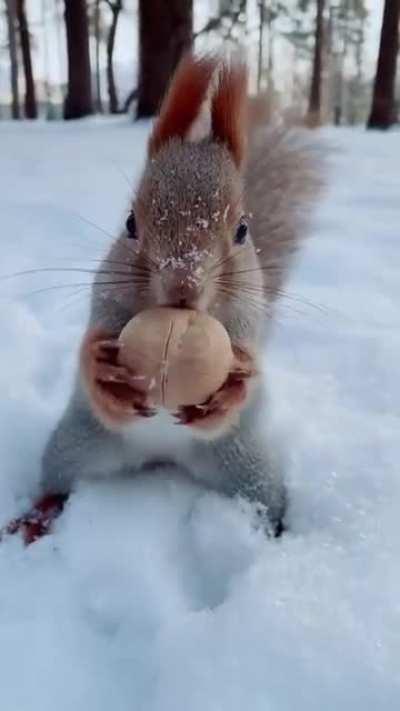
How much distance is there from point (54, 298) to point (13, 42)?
40.4 ft

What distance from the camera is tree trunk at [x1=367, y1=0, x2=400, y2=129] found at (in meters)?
6.05

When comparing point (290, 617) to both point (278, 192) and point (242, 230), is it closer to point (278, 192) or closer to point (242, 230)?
point (242, 230)

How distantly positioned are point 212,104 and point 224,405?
463 mm

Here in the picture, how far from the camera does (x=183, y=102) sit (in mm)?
1221

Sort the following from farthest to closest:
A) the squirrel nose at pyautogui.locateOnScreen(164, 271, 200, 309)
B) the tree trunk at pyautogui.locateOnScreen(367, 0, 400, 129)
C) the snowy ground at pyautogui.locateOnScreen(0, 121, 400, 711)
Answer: the tree trunk at pyautogui.locateOnScreen(367, 0, 400, 129), the squirrel nose at pyautogui.locateOnScreen(164, 271, 200, 309), the snowy ground at pyautogui.locateOnScreen(0, 121, 400, 711)

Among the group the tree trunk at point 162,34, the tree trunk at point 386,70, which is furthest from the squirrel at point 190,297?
the tree trunk at point 386,70

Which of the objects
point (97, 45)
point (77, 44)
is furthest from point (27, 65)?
point (97, 45)

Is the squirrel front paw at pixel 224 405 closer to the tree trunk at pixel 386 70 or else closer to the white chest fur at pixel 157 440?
the white chest fur at pixel 157 440

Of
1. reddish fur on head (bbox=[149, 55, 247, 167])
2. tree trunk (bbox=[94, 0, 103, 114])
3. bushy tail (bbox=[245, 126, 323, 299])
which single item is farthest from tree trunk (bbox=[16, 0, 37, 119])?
reddish fur on head (bbox=[149, 55, 247, 167])

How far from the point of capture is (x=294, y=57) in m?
24.9

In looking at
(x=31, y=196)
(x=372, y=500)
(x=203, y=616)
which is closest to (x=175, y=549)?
(x=203, y=616)

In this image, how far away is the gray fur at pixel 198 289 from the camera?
3.25ft

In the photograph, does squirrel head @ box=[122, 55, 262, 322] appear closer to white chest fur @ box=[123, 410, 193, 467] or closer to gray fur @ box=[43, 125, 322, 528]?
gray fur @ box=[43, 125, 322, 528]

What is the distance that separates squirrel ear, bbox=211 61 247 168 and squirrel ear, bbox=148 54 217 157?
0.02 metres
